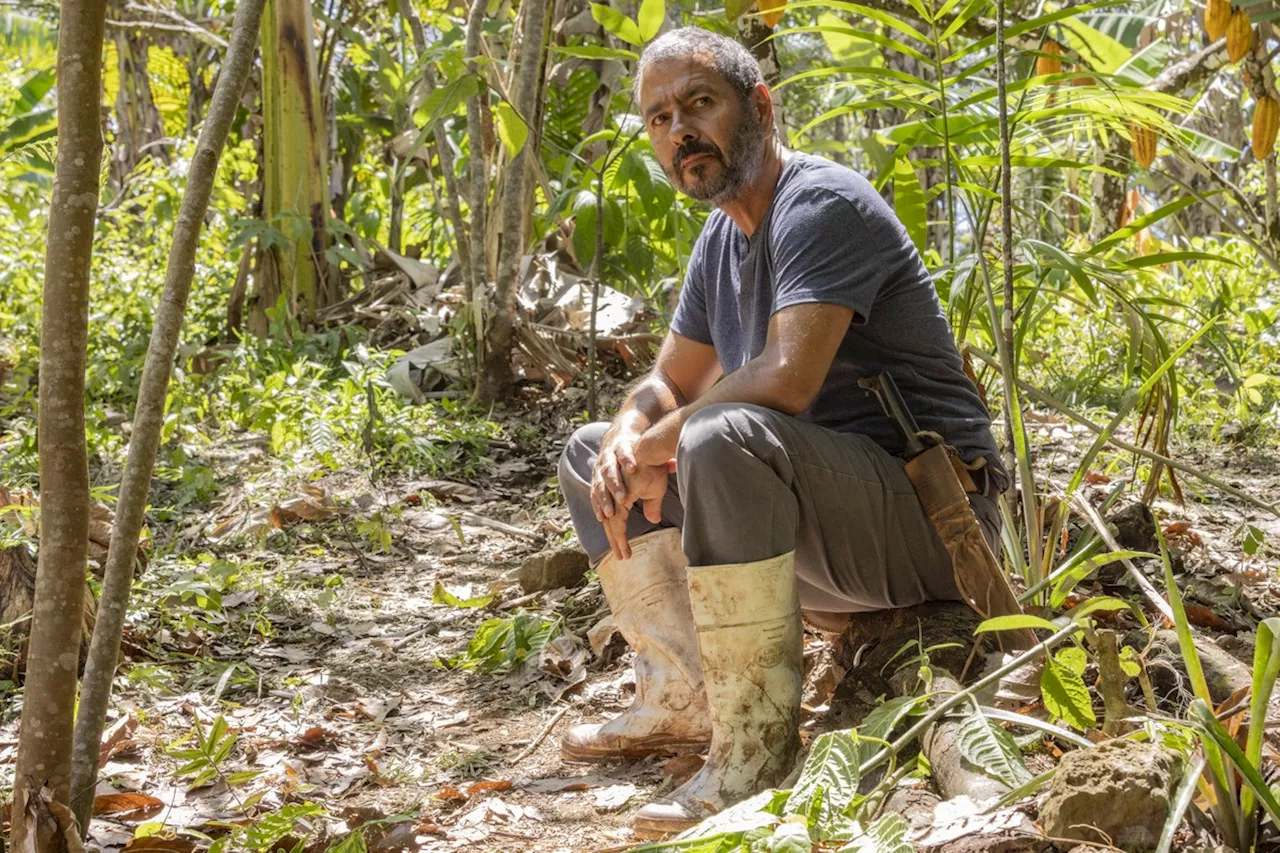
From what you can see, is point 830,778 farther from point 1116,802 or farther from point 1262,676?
point 1262,676

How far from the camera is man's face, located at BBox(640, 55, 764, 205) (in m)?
2.46

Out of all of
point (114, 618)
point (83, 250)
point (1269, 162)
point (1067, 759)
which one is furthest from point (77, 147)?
point (1269, 162)

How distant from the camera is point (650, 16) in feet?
11.6

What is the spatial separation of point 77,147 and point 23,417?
12.8 feet

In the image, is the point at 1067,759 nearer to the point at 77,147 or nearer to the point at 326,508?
the point at 77,147

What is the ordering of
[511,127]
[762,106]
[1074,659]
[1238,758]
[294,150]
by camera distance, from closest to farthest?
1. [1238,758]
2. [1074,659]
3. [762,106]
4. [511,127]
5. [294,150]

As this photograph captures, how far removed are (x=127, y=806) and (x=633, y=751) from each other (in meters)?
0.92

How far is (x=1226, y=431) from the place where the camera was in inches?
170

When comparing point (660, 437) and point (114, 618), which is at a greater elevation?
point (660, 437)

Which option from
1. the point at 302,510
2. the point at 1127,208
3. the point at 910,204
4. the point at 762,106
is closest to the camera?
the point at 762,106

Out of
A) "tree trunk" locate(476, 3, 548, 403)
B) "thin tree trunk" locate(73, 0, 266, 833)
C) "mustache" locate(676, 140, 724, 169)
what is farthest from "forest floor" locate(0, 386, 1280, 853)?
"mustache" locate(676, 140, 724, 169)

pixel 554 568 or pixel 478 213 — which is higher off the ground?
pixel 478 213

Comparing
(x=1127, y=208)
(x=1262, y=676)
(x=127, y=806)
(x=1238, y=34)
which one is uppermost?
(x=1238, y=34)

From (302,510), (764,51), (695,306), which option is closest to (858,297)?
(695,306)
